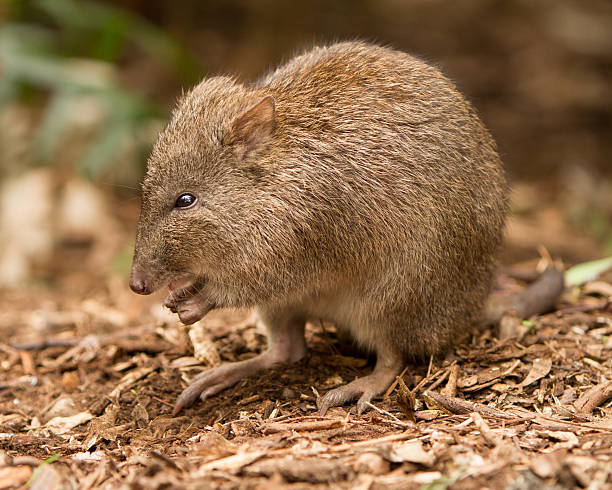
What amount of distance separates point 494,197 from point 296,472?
242 centimetres

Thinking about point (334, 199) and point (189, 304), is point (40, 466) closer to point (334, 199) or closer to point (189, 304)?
point (189, 304)

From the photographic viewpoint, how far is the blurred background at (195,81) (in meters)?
8.88

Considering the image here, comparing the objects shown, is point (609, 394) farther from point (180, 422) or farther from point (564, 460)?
point (180, 422)

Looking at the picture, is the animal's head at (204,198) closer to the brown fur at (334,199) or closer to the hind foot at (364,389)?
the brown fur at (334,199)

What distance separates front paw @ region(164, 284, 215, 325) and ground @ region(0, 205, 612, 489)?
2.12 ft

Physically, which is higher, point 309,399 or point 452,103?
point 452,103

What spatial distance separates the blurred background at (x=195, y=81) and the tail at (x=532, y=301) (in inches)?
48.8

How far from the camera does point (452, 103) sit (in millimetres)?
4891

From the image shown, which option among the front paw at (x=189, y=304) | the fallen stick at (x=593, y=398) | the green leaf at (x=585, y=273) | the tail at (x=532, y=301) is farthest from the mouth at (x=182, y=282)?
the green leaf at (x=585, y=273)

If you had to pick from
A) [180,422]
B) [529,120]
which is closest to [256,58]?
[529,120]

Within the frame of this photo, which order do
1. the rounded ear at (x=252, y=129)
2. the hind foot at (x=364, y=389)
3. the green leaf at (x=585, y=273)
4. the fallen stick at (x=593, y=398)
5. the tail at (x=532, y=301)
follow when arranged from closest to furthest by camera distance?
the fallen stick at (x=593, y=398) < the rounded ear at (x=252, y=129) < the hind foot at (x=364, y=389) < the tail at (x=532, y=301) < the green leaf at (x=585, y=273)

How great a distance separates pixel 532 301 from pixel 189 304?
265 centimetres

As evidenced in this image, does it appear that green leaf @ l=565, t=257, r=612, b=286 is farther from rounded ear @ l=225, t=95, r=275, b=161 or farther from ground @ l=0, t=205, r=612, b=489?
rounded ear @ l=225, t=95, r=275, b=161

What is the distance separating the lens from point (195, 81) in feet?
30.2
